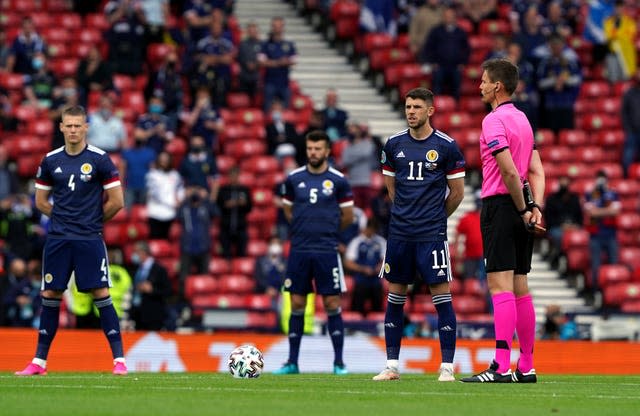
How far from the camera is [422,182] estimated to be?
547 inches

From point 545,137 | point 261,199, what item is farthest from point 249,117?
point 545,137

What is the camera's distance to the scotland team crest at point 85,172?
577 inches

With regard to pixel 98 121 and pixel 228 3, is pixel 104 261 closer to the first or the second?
pixel 98 121

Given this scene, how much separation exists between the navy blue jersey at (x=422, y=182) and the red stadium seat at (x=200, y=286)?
11.3 meters

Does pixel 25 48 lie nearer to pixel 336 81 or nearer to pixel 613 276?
pixel 336 81

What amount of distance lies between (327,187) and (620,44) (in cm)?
1617

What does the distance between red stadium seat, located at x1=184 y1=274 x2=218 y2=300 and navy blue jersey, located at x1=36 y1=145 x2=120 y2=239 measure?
10216 mm

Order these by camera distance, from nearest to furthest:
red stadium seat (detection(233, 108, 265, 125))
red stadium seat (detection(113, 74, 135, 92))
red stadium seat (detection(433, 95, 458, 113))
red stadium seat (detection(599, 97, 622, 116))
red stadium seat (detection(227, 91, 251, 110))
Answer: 1. red stadium seat (detection(113, 74, 135, 92))
2. red stadium seat (detection(233, 108, 265, 125))
3. red stadium seat (detection(227, 91, 251, 110))
4. red stadium seat (detection(433, 95, 458, 113))
5. red stadium seat (detection(599, 97, 622, 116))

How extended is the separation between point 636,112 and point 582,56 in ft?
12.5

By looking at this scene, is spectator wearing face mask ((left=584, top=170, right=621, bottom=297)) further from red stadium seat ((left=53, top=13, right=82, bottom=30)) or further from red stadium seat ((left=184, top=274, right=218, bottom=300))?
red stadium seat ((left=53, top=13, right=82, bottom=30))

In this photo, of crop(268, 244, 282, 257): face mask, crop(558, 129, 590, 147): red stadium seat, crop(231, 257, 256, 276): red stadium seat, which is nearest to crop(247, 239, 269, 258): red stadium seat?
crop(231, 257, 256, 276): red stadium seat

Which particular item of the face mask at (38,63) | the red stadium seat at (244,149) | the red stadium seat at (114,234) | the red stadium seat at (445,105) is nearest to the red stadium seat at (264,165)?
the red stadium seat at (244,149)

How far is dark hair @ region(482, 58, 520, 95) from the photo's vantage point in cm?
1277

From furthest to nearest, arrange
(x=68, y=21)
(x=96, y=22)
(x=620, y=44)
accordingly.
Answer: (x=620, y=44) < (x=96, y=22) < (x=68, y=21)
